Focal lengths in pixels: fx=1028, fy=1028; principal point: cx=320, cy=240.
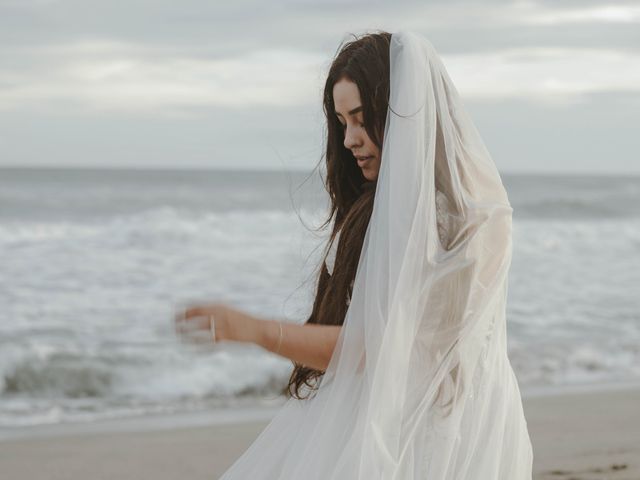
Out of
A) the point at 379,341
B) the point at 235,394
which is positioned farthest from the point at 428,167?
the point at 235,394

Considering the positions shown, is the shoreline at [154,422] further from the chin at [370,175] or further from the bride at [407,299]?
the chin at [370,175]

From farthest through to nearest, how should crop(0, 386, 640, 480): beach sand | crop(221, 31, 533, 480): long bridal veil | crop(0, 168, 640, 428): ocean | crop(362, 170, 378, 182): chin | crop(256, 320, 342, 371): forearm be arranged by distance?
crop(0, 168, 640, 428): ocean
crop(0, 386, 640, 480): beach sand
crop(362, 170, 378, 182): chin
crop(221, 31, 533, 480): long bridal veil
crop(256, 320, 342, 371): forearm

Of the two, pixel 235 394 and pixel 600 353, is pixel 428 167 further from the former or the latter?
pixel 600 353

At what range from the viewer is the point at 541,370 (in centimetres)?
870

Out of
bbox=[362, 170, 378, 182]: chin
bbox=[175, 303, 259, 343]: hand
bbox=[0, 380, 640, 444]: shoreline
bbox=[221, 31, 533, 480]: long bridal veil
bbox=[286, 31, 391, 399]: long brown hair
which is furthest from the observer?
bbox=[0, 380, 640, 444]: shoreline

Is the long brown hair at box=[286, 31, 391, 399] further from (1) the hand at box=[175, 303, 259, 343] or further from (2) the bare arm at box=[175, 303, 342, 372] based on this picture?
(1) the hand at box=[175, 303, 259, 343]

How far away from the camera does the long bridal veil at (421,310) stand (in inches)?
91.9

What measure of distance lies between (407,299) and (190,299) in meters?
10.3

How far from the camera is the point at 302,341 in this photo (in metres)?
2.31

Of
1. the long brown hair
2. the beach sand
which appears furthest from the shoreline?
the long brown hair

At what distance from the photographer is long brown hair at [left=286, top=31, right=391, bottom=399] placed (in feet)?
8.05

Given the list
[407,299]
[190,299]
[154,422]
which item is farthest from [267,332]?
[190,299]

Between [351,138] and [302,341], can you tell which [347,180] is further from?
[302,341]

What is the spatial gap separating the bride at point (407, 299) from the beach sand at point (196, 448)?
2940mm
